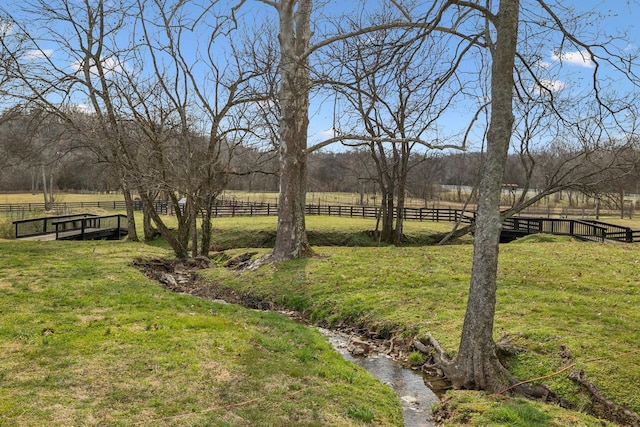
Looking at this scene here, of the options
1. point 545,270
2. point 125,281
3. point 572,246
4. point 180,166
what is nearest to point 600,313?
point 545,270

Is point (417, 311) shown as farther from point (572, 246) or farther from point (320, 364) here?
point (572, 246)

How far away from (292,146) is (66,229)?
15.6m

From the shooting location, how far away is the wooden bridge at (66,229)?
2189 centimetres

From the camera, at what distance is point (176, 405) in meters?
4.76

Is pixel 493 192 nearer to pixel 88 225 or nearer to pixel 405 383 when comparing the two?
pixel 405 383

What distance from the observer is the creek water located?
5.58 metres

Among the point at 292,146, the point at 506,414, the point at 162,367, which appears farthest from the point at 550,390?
the point at 292,146

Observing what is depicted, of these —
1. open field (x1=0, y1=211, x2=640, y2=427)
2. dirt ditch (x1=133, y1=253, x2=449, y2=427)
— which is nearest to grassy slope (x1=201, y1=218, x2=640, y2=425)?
open field (x1=0, y1=211, x2=640, y2=427)

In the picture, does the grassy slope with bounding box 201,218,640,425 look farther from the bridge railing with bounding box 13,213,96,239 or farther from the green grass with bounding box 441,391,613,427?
the bridge railing with bounding box 13,213,96,239

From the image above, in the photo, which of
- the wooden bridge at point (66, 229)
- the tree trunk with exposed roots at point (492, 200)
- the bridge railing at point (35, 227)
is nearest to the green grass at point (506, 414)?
the tree trunk with exposed roots at point (492, 200)

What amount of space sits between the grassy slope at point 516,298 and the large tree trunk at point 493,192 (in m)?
1.17

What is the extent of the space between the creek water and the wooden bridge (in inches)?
719

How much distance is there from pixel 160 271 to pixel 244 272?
118 inches

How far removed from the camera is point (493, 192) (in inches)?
219
